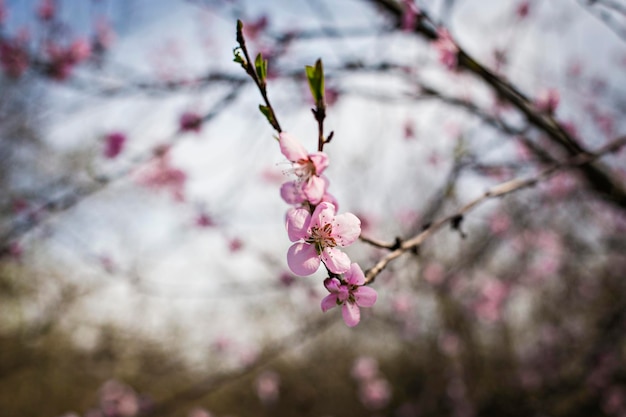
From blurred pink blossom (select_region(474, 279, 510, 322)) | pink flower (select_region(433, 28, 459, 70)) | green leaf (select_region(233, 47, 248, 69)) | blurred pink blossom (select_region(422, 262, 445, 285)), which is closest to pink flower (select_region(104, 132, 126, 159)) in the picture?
pink flower (select_region(433, 28, 459, 70))

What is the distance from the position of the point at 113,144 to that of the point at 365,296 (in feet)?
9.87

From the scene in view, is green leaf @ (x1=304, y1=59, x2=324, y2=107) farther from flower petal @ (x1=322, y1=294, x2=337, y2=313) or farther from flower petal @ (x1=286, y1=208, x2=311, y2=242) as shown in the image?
flower petal @ (x1=322, y1=294, x2=337, y2=313)

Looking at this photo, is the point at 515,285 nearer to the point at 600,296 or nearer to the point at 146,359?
the point at 600,296

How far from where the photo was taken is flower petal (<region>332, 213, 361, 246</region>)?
75 centimetres

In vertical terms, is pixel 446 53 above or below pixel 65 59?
below

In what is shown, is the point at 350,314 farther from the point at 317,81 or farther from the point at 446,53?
the point at 446,53

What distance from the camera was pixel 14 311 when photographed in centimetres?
860

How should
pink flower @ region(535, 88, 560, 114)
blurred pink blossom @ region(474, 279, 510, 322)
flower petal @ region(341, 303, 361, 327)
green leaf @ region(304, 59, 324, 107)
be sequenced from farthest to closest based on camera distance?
blurred pink blossom @ region(474, 279, 510, 322) → pink flower @ region(535, 88, 560, 114) → flower petal @ region(341, 303, 361, 327) → green leaf @ region(304, 59, 324, 107)

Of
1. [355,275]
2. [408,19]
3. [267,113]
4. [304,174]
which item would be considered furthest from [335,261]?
[408,19]

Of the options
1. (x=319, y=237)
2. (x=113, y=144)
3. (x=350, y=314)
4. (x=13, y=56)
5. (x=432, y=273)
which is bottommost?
(x=350, y=314)

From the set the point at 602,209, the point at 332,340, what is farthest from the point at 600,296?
the point at 332,340

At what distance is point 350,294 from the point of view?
30.3 inches

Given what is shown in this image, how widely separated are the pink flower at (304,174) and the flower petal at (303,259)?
0.31 feet

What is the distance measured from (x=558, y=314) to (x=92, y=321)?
9578 millimetres
